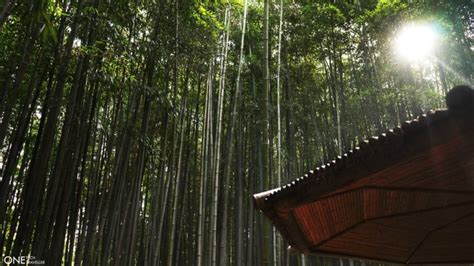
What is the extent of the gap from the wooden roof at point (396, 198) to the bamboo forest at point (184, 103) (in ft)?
3.41

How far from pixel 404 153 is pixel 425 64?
5926 millimetres

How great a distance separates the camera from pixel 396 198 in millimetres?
1649

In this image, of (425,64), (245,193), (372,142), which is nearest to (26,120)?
(372,142)

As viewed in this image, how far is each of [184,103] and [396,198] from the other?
385 centimetres

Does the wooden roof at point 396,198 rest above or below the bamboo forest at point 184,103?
below

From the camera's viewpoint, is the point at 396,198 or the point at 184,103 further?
the point at 184,103

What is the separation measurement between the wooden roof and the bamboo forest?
3.41 feet

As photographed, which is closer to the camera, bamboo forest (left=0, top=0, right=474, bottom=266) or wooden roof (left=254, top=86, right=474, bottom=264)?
wooden roof (left=254, top=86, right=474, bottom=264)

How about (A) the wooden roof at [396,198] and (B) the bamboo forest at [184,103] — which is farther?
(B) the bamboo forest at [184,103]

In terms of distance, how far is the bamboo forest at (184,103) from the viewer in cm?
356

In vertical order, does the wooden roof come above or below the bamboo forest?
below

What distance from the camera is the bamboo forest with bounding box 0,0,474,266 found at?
356cm

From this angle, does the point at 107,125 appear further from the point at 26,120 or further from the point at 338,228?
the point at 338,228

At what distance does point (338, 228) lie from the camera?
190 centimetres
